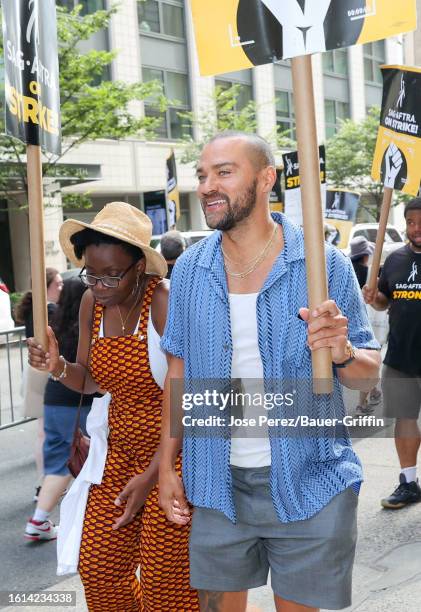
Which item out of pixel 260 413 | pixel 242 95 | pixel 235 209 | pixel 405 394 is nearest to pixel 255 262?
pixel 235 209

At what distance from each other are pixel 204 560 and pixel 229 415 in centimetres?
50

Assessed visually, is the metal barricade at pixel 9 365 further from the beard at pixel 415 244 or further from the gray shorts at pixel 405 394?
the beard at pixel 415 244

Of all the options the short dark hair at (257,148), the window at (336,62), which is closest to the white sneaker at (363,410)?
the short dark hair at (257,148)

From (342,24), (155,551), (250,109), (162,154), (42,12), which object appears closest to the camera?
(342,24)

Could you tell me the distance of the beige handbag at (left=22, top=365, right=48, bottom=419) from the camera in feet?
18.6

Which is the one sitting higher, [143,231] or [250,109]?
[250,109]

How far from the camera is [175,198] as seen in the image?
1147 centimetres

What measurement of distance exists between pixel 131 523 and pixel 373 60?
139 ft

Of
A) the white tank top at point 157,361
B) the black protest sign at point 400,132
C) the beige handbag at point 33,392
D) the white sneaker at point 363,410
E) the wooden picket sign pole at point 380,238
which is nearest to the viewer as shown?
the white tank top at point 157,361

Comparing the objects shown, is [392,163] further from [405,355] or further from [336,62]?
[336,62]

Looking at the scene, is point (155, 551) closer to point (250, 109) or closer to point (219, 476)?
point (219, 476)

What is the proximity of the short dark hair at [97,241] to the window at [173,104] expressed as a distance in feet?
89.2

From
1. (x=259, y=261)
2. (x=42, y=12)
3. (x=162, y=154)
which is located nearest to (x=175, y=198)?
(x=42, y=12)

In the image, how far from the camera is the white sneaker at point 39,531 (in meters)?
4.93
